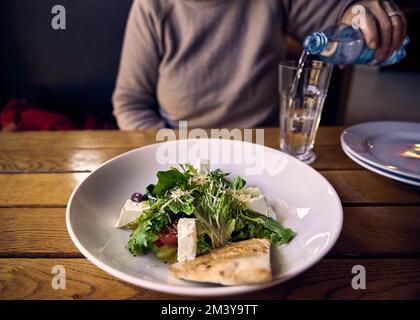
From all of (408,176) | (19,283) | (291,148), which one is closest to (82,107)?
(291,148)

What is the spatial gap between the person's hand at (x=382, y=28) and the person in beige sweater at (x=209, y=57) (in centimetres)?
39

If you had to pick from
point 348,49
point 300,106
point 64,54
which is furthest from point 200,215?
point 64,54

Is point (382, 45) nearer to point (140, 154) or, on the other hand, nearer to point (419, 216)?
point (419, 216)

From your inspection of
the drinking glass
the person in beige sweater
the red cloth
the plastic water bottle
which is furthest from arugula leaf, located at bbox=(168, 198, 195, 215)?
the red cloth

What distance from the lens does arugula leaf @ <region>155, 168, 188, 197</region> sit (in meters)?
0.72

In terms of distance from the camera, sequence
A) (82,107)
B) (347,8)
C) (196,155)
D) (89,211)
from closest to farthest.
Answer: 1. (89,211)
2. (196,155)
3. (347,8)
4. (82,107)

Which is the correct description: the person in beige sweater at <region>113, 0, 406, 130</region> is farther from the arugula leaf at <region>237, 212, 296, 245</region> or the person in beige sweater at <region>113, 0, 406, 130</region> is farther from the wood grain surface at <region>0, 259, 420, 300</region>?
the wood grain surface at <region>0, 259, 420, 300</region>

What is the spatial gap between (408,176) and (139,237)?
2.12ft

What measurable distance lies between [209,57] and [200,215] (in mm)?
1060

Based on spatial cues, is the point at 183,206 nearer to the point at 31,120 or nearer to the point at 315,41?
the point at 315,41

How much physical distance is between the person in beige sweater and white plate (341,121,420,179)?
0.62 metres

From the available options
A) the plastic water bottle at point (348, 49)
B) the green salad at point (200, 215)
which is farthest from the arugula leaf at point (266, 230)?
the plastic water bottle at point (348, 49)

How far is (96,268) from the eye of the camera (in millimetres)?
612
